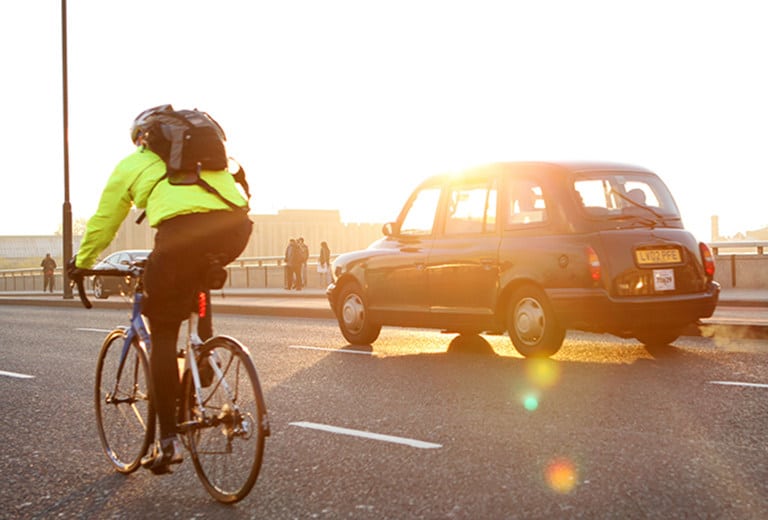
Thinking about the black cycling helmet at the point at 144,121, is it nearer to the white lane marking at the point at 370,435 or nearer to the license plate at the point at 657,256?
the white lane marking at the point at 370,435

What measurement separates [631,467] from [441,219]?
5.69m

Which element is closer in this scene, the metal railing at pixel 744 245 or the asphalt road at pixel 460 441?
the asphalt road at pixel 460 441

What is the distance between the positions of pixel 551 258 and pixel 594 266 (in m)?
0.43

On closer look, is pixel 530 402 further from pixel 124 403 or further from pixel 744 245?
pixel 744 245

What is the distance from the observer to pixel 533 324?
8.79 meters

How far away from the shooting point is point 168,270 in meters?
4.04

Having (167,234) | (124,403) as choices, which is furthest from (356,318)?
(167,234)

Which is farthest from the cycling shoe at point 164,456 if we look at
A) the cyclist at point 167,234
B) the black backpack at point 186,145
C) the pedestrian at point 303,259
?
the pedestrian at point 303,259

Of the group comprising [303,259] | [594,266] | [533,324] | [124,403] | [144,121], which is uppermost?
[144,121]

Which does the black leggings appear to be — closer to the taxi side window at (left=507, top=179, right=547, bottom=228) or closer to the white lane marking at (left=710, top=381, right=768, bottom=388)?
the white lane marking at (left=710, top=381, right=768, bottom=388)

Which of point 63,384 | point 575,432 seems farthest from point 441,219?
point 575,432

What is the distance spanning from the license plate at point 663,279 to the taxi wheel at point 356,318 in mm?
3400

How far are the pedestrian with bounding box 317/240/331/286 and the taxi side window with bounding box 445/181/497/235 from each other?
73.2 feet

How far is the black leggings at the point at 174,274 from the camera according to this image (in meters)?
4.01
